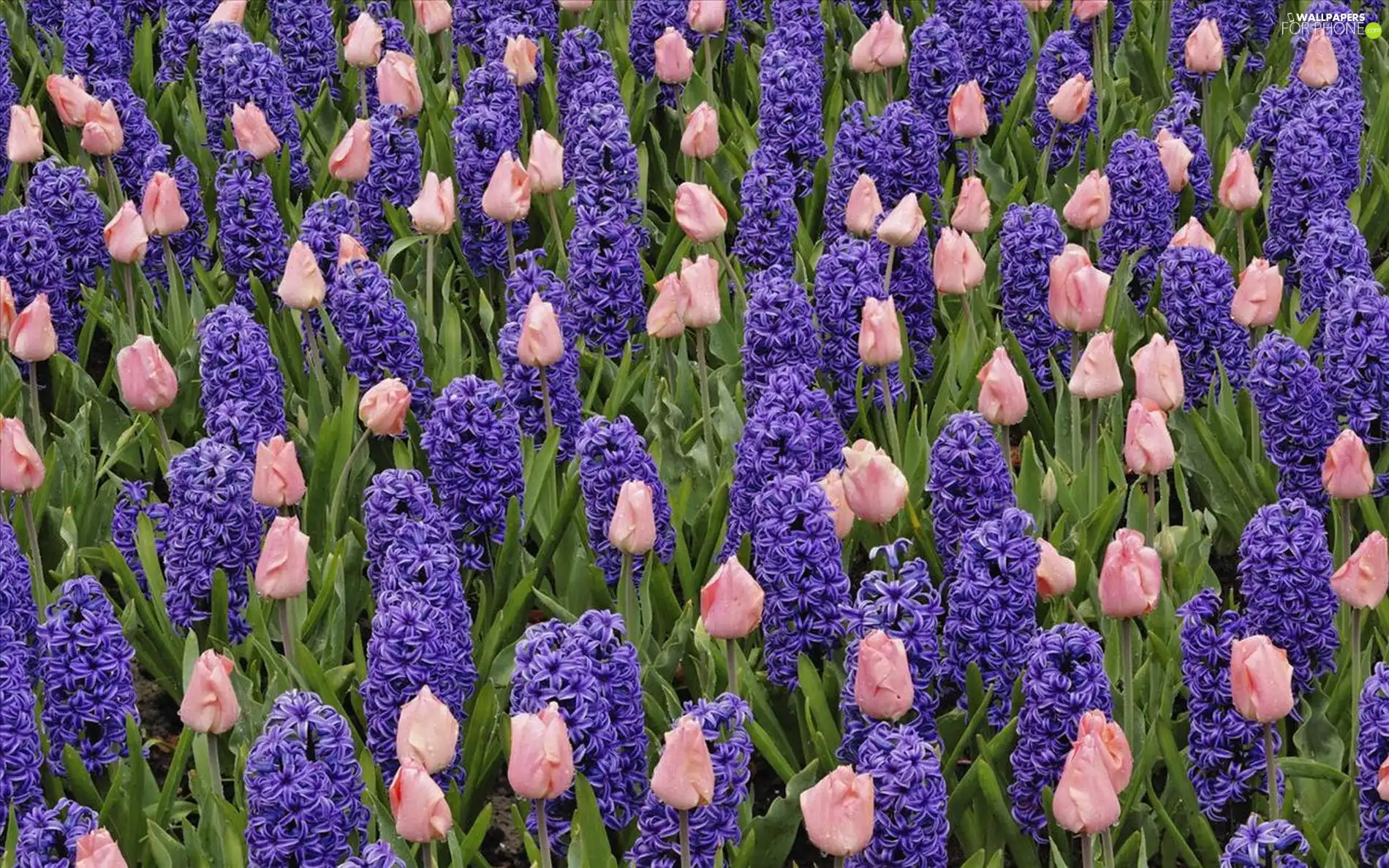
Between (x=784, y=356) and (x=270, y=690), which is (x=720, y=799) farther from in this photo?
(x=784, y=356)

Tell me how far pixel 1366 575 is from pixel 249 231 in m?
2.93

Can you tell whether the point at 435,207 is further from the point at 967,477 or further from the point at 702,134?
the point at 967,477

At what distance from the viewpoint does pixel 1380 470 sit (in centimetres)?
426

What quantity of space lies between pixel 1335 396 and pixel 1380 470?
0.19m

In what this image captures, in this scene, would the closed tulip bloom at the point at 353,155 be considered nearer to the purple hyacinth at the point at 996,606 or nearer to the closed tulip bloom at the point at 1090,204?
the closed tulip bloom at the point at 1090,204

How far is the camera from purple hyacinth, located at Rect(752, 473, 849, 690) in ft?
11.7

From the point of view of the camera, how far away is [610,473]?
12.9 feet

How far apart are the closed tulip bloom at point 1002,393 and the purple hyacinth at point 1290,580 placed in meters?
0.63

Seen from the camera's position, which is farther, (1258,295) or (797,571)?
(1258,295)

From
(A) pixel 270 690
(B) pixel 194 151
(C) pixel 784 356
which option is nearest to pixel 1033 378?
(C) pixel 784 356

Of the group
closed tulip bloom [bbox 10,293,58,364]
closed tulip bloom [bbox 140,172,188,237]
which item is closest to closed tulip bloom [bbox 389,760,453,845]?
closed tulip bloom [bbox 10,293,58,364]

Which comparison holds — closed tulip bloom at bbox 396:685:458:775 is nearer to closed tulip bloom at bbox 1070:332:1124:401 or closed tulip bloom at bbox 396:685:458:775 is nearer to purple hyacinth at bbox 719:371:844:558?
purple hyacinth at bbox 719:371:844:558

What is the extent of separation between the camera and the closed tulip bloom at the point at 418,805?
296 cm

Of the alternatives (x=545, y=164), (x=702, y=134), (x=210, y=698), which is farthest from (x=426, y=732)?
(x=702, y=134)
